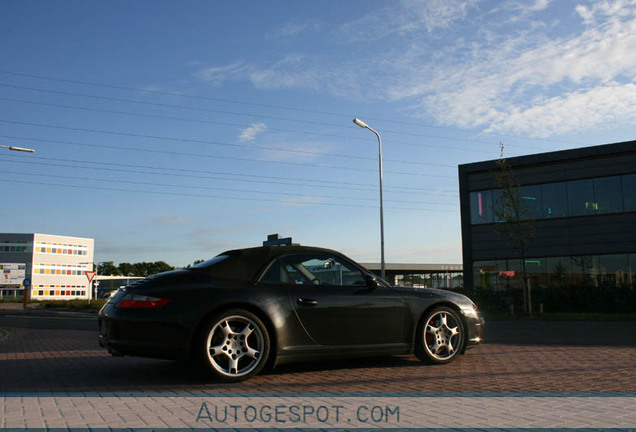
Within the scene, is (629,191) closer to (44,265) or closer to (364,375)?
(364,375)

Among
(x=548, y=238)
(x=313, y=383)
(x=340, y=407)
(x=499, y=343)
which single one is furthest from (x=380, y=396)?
(x=548, y=238)

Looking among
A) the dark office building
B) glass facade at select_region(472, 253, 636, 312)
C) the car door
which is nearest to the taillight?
the car door

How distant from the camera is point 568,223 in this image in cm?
3178

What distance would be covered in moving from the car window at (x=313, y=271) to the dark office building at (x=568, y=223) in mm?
23229

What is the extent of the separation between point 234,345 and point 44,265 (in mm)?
108949

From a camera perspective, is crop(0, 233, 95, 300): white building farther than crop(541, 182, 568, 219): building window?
Yes

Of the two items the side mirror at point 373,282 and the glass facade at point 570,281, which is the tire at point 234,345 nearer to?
the side mirror at point 373,282

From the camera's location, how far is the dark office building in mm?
30250

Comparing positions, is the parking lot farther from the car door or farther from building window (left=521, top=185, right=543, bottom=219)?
building window (left=521, top=185, right=543, bottom=219)

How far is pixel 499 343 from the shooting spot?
10203mm

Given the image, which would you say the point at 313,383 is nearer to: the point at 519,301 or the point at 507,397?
the point at 507,397

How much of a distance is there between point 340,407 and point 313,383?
1252mm

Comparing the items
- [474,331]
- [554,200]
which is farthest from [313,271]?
[554,200]

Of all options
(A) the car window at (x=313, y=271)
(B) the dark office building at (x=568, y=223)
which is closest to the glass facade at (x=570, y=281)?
(B) the dark office building at (x=568, y=223)
